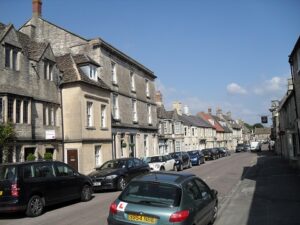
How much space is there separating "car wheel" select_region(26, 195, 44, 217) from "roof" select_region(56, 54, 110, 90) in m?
13.7

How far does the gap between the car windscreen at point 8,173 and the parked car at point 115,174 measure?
590cm

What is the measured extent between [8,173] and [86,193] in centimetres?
371

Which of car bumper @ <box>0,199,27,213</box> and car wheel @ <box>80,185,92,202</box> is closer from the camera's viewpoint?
car bumper @ <box>0,199,27,213</box>

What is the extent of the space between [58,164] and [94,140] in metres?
12.5

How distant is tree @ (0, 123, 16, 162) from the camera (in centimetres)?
1808

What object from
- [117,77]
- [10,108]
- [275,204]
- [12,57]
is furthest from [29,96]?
[275,204]

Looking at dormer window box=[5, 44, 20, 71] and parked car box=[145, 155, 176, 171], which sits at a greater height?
dormer window box=[5, 44, 20, 71]

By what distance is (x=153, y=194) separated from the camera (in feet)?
24.0

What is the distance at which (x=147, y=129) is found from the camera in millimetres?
38312

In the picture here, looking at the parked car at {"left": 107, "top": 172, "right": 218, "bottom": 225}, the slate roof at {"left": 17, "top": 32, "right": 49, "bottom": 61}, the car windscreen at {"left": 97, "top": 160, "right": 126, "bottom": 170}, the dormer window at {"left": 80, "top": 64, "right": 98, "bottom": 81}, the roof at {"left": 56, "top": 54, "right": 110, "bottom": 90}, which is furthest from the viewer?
the dormer window at {"left": 80, "top": 64, "right": 98, "bottom": 81}

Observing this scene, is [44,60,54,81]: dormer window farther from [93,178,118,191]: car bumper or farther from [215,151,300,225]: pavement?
[215,151,300,225]: pavement

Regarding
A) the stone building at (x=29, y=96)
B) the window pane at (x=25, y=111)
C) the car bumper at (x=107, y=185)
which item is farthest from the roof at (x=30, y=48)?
the car bumper at (x=107, y=185)

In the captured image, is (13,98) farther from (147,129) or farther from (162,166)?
(147,129)

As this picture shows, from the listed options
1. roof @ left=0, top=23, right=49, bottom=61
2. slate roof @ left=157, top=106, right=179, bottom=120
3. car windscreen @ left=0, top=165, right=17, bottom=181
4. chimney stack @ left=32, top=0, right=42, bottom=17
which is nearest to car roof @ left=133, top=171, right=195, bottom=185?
car windscreen @ left=0, top=165, right=17, bottom=181
